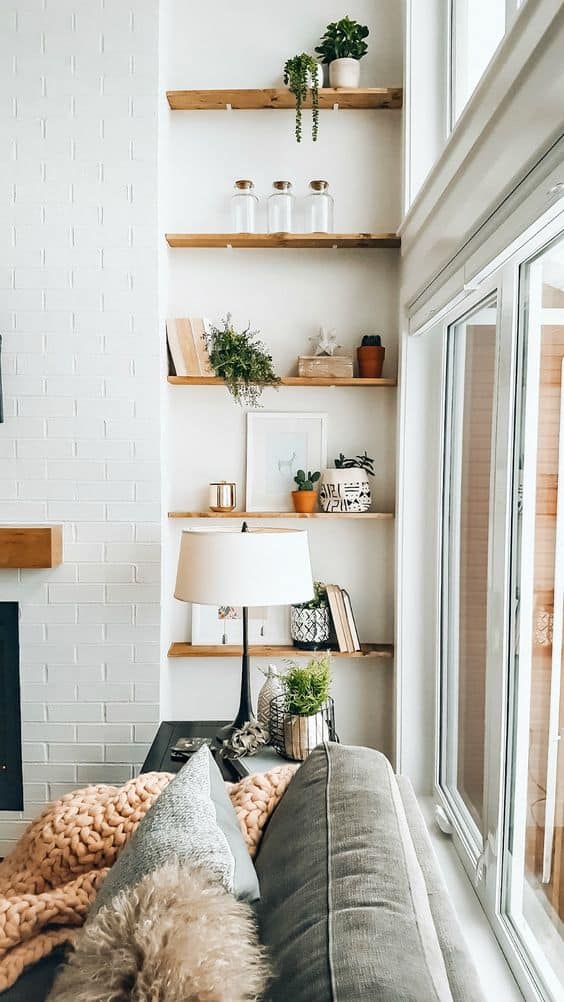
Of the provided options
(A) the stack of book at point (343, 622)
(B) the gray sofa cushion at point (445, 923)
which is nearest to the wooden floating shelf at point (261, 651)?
(A) the stack of book at point (343, 622)

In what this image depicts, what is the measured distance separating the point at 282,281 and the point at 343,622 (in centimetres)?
131

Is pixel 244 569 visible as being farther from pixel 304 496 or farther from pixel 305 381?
pixel 305 381

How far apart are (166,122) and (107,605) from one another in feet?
5.85

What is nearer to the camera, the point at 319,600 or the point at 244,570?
the point at 244,570

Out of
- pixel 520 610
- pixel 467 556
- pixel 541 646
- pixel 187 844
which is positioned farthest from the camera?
pixel 467 556

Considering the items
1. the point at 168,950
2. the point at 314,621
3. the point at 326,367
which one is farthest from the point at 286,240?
the point at 168,950

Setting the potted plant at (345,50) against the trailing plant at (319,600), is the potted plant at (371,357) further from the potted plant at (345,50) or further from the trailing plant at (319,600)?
the potted plant at (345,50)

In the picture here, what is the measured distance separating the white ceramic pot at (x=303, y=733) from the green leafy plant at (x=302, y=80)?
6.61ft

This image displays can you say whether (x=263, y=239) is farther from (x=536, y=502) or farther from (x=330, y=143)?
(x=536, y=502)

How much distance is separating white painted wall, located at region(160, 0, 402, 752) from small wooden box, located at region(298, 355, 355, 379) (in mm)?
126

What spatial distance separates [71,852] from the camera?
1577 mm

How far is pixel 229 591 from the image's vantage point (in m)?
2.42

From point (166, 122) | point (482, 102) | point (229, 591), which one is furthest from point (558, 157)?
point (166, 122)

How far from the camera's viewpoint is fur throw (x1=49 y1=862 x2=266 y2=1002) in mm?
900
